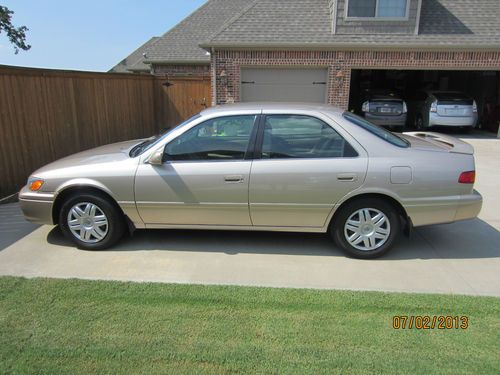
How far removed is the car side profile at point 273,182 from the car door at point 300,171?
10 mm

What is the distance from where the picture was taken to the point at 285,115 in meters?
3.81

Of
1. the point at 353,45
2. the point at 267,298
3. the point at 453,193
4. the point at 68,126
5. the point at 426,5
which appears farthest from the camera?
the point at 426,5

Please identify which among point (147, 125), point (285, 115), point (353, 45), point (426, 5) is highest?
point (426, 5)

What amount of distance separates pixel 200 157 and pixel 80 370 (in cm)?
217

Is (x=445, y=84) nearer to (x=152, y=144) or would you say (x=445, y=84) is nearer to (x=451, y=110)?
(x=451, y=110)

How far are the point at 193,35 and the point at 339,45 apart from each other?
8.04 m

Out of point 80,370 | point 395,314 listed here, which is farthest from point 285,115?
point 80,370

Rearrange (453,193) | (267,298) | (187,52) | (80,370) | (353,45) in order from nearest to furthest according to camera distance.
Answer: (80,370)
(267,298)
(453,193)
(353,45)
(187,52)

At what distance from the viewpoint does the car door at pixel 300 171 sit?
11.9 ft

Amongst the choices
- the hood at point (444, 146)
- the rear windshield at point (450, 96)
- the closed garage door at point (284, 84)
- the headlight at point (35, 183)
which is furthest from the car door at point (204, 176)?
the rear windshield at point (450, 96)

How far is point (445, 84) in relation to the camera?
16656mm

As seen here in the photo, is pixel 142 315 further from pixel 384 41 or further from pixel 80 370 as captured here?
pixel 384 41

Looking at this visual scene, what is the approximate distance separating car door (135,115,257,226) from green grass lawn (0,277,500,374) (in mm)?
865
